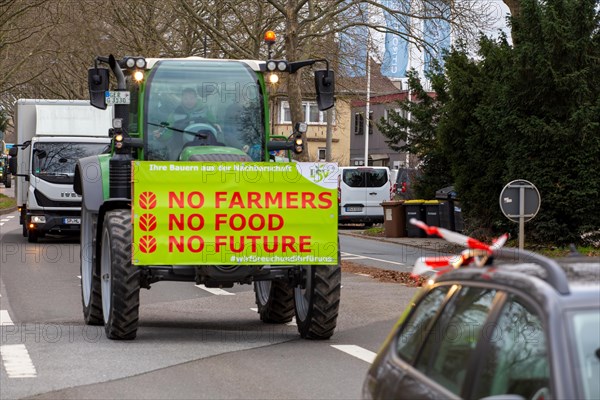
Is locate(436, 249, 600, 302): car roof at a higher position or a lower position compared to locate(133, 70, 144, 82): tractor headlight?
lower

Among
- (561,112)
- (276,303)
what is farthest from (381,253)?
(276,303)

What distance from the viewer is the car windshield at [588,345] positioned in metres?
3.63

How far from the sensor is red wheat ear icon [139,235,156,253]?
11.3 m

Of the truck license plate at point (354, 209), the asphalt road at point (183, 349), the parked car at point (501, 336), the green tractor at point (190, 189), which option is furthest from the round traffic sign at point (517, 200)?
the truck license plate at point (354, 209)

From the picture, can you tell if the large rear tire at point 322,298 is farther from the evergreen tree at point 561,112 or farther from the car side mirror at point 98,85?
the evergreen tree at point 561,112

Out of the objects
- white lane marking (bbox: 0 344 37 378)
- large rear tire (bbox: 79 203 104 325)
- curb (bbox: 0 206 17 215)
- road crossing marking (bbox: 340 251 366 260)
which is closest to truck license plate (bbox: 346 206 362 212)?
road crossing marking (bbox: 340 251 366 260)

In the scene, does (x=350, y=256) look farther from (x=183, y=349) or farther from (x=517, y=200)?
(x=183, y=349)

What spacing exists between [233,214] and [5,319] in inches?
132

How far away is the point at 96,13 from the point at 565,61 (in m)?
23.7

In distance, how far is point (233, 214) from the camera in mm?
11523

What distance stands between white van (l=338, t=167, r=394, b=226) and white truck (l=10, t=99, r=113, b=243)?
14.9 m

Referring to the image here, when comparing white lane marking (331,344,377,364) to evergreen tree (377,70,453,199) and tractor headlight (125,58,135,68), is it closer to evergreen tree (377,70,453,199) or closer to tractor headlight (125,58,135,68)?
tractor headlight (125,58,135,68)

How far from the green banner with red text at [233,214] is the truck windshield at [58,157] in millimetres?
18205

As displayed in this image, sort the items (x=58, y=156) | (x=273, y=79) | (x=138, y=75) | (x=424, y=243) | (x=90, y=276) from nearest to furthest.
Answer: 1. (x=138, y=75)
2. (x=90, y=276)
3. (x=273, y=79)
4. (x=58, y=156)
5. (x=424, y=243)
